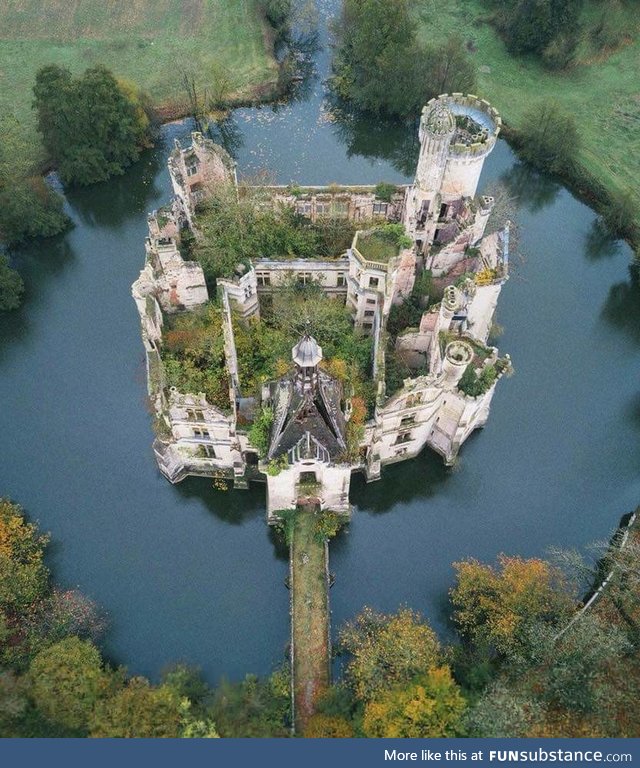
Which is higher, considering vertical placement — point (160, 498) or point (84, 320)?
point (84, 320)

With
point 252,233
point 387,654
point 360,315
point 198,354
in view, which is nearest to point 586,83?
point 360,315

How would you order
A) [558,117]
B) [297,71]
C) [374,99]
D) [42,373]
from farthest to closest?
[297,71]
[374,99]
[558,117]
[42,373]

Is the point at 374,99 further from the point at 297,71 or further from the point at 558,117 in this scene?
the point at 558,117

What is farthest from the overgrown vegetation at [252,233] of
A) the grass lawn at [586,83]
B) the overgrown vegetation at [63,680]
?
the grass lawn at [586,83]

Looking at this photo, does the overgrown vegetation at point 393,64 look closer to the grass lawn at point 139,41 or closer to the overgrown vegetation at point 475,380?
the grass lawn at point 139,41

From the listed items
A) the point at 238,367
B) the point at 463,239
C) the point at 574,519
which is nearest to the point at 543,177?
the point at 463,239

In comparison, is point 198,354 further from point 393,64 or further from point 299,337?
point 393,64
